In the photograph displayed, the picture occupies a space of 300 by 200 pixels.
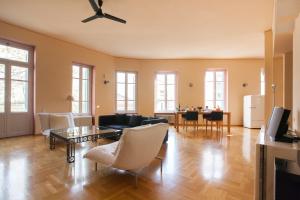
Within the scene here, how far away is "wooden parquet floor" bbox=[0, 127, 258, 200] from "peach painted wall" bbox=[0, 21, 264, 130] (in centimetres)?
245

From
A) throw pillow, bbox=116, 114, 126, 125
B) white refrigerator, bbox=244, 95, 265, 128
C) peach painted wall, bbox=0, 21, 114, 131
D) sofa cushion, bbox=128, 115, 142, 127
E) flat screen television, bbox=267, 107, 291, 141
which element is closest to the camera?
flat screen television, bbox=267, 107, 291, 141

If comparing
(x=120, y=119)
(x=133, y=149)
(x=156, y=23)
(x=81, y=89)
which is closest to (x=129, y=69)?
(x=81, y=89)

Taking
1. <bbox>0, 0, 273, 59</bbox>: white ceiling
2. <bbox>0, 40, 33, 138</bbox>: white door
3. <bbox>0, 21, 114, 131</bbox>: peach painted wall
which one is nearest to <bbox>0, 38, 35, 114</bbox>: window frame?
<bbox>0, 40, 33, 138</bbox>: white door

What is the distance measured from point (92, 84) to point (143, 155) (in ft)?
18.0

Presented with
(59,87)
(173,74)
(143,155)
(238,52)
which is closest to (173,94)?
(173,74)

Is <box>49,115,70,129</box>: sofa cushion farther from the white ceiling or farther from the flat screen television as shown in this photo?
Result: the flat screen television

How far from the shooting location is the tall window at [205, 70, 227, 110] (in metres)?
8.69

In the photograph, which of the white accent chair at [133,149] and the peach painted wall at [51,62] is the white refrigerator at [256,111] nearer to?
the white accent chair at [133,149]

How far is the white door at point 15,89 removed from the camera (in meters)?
5.12

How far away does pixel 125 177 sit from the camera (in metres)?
2.78

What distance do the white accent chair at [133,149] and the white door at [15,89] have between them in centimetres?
387

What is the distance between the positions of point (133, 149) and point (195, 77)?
22.4 feet

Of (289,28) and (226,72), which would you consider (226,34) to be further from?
(226,72)

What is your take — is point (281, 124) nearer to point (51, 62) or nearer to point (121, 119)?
point (121, 119)
